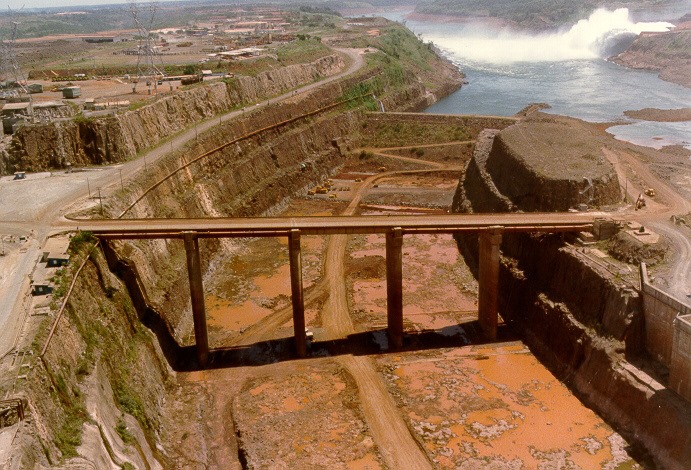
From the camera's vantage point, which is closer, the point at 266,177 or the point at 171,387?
the point at 171,387

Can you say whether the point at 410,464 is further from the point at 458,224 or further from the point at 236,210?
the point at 236,210

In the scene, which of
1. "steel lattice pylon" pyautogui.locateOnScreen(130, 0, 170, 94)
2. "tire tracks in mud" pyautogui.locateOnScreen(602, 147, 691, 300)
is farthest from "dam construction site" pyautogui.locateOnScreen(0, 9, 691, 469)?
"steel lattice pylon" pyautogui.locateOnScreen(130, 0, 170, 94)

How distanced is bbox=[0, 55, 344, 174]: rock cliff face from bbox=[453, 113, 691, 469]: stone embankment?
39.3 m

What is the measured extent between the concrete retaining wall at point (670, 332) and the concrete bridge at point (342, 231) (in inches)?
438

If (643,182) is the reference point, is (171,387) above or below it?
below

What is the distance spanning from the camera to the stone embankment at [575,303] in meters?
40.6

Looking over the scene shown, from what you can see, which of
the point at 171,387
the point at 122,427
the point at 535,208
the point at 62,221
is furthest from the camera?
the point at 535,208

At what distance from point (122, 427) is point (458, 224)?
29.8 metres

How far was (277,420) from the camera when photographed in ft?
146

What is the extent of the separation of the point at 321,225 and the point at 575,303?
68.3 ft

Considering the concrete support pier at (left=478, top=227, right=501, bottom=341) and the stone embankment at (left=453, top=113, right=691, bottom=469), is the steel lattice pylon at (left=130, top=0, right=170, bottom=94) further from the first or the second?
the concrete support pier at (left=478, top=227, right=501, bottom=341)

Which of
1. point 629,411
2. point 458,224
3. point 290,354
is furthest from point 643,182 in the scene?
point 290,354

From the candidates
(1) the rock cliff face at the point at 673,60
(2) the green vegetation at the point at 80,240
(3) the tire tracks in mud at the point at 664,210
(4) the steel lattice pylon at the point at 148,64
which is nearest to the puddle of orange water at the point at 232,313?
(2) the green vegetation at the point at 80,240

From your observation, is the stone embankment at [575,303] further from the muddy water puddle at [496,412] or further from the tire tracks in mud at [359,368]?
the tire tracks in mud at [359,368]
